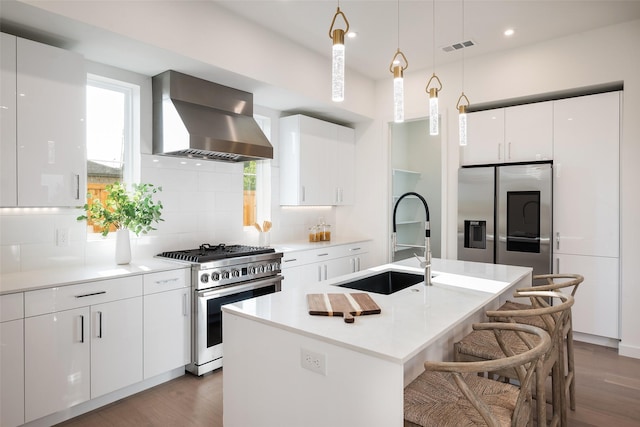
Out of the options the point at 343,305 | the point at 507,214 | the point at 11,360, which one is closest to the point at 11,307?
the point at 11,360

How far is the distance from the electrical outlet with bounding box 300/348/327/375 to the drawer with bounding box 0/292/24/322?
5.58ft

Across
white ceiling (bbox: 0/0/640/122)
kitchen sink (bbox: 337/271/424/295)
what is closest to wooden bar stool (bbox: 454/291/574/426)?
kitchen sink (bbox: 337/271/424/295)

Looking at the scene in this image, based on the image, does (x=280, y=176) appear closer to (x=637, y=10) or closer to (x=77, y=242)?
(x=77, y=242)

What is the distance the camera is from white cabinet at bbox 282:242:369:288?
400cm

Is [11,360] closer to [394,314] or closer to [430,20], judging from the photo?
[394,314]

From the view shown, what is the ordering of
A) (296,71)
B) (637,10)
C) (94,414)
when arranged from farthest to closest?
(296,71), (637,10), (94,414)

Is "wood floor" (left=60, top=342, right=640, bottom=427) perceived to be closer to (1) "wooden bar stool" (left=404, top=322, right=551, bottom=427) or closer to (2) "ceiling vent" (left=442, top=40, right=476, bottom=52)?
(1) "wooden bar stool" (left=404, top=322, right=551, bottom=427)

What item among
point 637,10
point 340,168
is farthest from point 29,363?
point 637,10

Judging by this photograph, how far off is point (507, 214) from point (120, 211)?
3.66 m

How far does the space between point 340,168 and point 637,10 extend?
10.7ft

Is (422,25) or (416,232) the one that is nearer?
(422,25)

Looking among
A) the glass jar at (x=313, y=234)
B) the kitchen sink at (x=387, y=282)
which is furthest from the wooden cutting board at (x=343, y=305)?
the glass jar at (x=313, y=234)

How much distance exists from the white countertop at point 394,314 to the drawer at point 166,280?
1.13m

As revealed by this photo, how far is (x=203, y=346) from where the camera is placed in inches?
122
